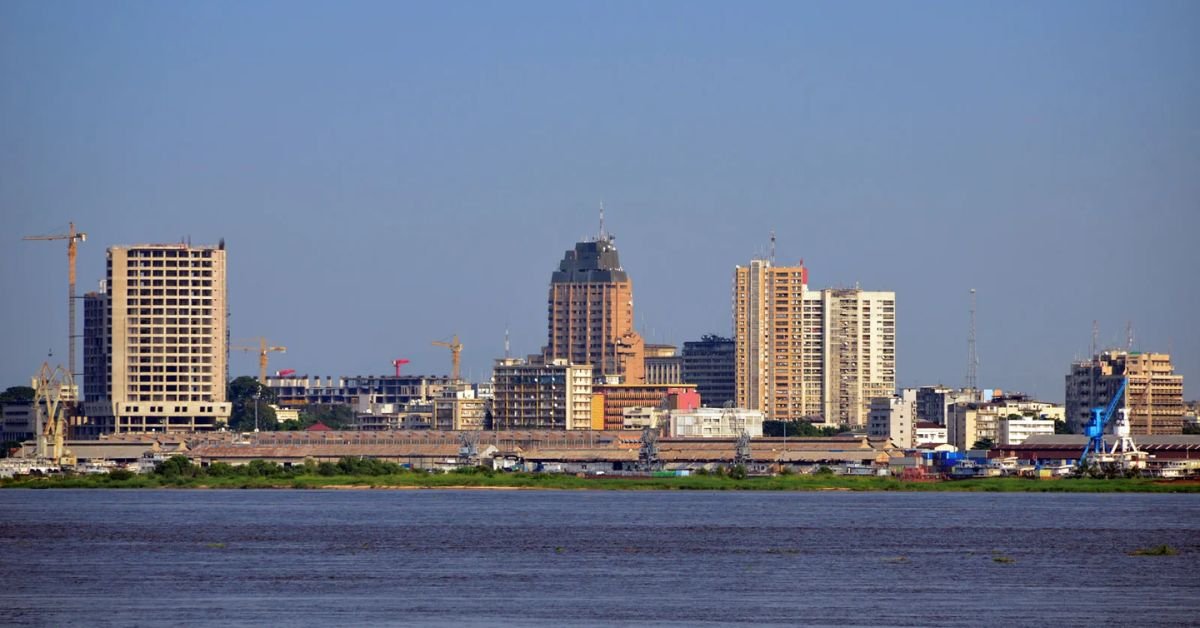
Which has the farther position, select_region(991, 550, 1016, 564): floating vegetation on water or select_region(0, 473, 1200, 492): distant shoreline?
select_region(0, 473, 1200, 492): distant shoreline

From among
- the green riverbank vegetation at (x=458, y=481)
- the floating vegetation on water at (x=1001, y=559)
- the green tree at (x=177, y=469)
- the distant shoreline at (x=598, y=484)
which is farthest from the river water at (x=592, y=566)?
the green tree at (x=177, y=469)

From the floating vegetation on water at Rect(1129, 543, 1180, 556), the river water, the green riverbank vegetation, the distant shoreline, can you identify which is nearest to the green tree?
the green riverbank vegetation

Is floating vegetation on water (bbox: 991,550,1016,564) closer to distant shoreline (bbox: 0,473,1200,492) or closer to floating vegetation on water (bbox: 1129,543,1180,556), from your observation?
floating vegetation on water (bbox: 1129,543,1180,556)

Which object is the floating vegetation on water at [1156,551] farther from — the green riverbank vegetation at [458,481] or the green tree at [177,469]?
the green tree at [177,469]

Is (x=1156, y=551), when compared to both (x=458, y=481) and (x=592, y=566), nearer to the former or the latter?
(x=592, y=566)

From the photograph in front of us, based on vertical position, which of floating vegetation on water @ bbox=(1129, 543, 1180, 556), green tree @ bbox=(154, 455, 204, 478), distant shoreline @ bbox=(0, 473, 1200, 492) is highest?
floating vegetation on water @ bbox=(1129, 543, 1180, 556)

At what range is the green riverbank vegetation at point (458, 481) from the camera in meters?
178

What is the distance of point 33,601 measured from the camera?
60.1 metres

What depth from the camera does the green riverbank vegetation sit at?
17812 cm

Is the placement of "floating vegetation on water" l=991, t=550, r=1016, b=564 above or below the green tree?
above

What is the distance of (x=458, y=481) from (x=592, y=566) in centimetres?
11083

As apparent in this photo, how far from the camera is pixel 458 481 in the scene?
18575cm

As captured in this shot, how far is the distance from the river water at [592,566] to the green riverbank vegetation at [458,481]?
157 feet

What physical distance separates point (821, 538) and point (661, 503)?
49048 millimetres
